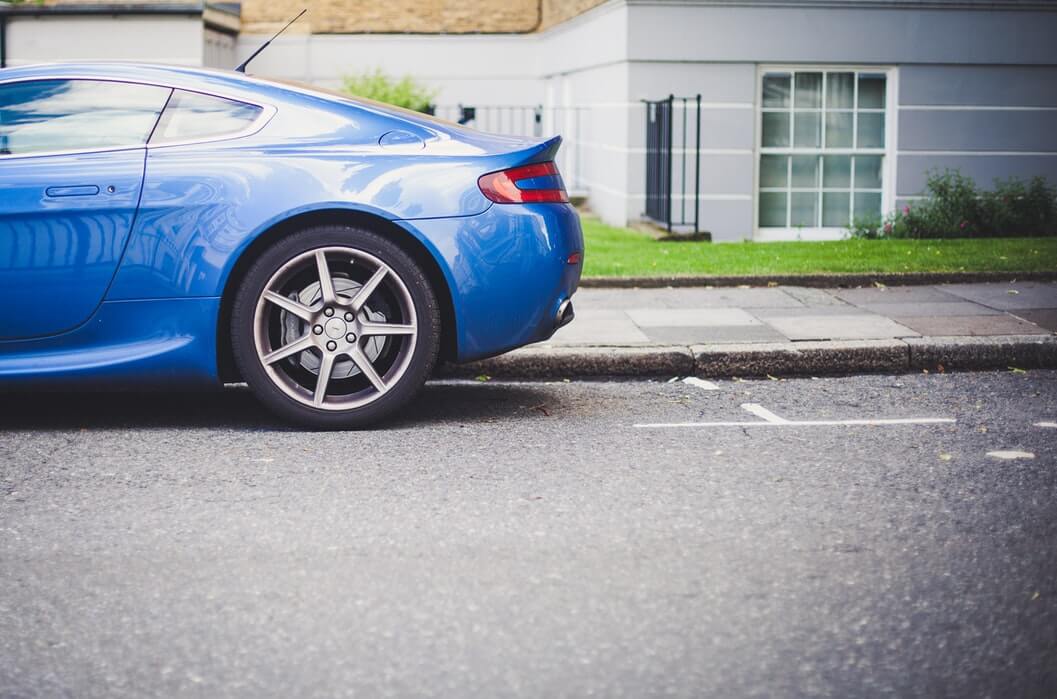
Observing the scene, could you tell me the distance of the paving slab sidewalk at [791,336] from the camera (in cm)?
721

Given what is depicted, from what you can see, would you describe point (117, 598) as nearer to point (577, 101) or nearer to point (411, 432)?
point (411, 432)

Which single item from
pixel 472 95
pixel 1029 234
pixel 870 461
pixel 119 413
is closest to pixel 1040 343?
pixel 870 461

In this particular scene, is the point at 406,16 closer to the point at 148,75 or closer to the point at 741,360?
the point at 741,360

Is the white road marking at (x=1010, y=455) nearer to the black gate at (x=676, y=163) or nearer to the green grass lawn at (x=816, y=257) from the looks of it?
the green grass lawn at (x=816, y=257)

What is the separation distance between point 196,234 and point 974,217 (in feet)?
32.4

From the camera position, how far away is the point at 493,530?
4332mm

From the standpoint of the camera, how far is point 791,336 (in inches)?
299

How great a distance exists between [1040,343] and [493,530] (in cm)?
423

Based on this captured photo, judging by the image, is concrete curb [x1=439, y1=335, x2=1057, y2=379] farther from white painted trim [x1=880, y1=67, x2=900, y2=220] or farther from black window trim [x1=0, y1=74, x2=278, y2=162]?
white painted trim [x1=880, y1=67, x2=900, y2=220]

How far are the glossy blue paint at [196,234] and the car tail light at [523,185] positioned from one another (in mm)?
44

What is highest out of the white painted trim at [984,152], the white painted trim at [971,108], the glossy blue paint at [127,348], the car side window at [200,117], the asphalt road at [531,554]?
the white painted trim at [971,108]

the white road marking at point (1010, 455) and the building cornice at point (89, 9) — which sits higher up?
the building cornice at point (89, 9)

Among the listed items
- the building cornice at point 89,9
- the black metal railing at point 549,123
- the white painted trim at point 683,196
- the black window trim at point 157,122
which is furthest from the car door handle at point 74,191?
the building cornice at point 89,9

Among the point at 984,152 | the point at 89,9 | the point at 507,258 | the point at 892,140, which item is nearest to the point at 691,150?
A: the point at 892,140
